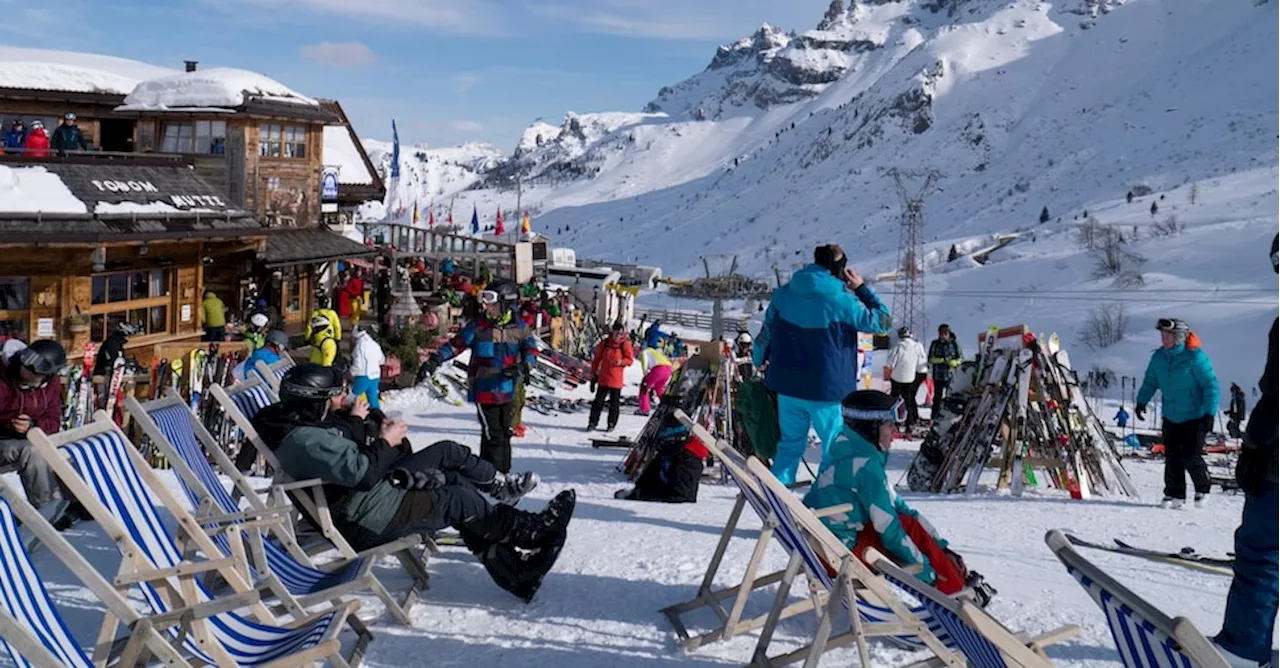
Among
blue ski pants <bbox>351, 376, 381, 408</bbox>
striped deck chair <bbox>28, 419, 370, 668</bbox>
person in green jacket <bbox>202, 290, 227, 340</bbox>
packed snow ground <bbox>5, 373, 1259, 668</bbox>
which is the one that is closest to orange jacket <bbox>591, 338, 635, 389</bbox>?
blue ski pants <bbox>351, 376, 381, 408</bbox>

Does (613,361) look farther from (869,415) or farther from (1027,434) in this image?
(869,415)

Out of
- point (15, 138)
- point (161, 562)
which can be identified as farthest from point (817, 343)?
point (15, 138)

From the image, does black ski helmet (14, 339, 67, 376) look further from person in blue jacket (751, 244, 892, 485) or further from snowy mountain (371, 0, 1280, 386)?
snowy mountain (371, 0, 1280, 386)

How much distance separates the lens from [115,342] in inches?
409

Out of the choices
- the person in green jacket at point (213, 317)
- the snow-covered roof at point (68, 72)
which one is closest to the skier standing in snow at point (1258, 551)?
the person in green jacket at point (213, 317)

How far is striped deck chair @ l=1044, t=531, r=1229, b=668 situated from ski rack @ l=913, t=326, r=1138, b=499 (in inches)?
242

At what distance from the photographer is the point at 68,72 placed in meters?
19.0

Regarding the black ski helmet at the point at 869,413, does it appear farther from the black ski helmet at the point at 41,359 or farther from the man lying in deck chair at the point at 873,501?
the black ski helmet at the point at 41,359

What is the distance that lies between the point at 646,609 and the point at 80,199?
35.8 ft

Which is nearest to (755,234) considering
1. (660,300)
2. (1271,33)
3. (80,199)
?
(660,300)

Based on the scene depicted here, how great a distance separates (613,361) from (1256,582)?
824cm

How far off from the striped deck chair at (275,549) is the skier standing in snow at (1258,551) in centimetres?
335

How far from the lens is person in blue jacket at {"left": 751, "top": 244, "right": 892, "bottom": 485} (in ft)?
20.1

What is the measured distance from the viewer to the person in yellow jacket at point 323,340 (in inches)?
381
